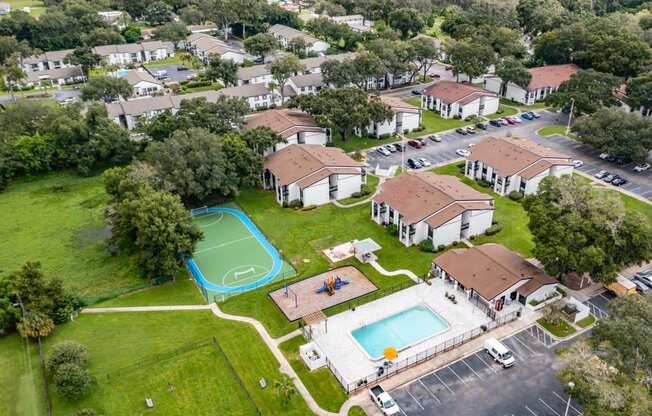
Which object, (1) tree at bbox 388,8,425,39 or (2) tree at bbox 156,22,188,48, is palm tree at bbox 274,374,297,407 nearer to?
(1) tree at bbox 388,8,425,39

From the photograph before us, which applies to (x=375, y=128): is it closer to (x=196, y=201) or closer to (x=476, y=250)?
(x=196, y=201)

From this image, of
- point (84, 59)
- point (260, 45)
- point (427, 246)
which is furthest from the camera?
point (260, 45)

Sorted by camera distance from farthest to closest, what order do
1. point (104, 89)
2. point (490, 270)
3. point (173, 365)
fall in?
1. point (104, 89)
2. point (490, 270)
3. point (173, 365)

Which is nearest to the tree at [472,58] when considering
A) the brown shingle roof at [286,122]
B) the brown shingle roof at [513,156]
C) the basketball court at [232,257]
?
the brown shingle roof at [513,156]

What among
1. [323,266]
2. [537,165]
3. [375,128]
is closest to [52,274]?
[323,266]

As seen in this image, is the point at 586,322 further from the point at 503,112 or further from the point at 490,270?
the point at 503,112

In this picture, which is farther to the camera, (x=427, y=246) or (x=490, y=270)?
(x=427, y=246)

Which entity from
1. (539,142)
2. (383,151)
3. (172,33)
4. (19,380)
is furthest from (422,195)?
(172,33)

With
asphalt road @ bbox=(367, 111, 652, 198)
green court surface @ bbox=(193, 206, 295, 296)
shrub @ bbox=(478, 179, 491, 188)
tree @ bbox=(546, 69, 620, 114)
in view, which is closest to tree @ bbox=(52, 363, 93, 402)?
green court surface @ bbox=(193, 206, 295, 296)
